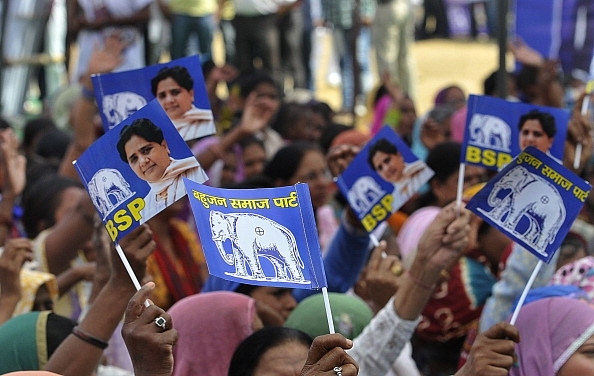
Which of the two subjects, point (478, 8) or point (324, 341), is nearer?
point (324, 341)

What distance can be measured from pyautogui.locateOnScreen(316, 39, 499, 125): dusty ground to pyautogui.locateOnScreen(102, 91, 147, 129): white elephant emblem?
9.99 meters

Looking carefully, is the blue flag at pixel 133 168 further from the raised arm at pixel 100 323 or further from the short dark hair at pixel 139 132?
the raised arm at pixel 100 323

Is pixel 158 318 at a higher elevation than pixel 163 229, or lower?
higher

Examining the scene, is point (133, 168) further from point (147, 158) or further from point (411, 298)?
point (411, 298)

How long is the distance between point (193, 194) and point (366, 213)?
1.46 m

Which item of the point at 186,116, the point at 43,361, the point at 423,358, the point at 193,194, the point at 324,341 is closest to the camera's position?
the point at 324,341

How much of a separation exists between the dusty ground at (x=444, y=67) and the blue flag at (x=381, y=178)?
927 centimetres

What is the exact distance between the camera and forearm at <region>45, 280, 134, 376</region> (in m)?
3.24

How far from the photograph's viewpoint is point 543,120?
13.8 ft

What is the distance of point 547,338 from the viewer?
3.32 metres

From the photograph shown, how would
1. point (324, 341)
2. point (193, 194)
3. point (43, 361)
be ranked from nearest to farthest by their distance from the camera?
point (324, 341)
point (193, 194)
point (43, 361)

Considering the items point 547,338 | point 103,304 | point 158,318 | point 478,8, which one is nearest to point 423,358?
point 547,338

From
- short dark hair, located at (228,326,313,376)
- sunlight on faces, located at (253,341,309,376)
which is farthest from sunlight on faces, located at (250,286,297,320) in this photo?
sunlight on faces, located at (253,341,309,376)

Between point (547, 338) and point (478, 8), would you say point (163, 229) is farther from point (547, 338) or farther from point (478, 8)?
point (478, 8)
